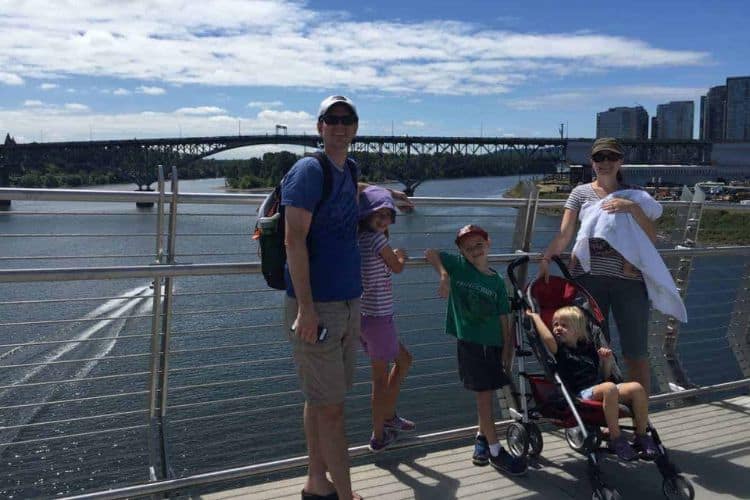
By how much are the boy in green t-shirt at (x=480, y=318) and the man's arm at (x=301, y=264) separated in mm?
950

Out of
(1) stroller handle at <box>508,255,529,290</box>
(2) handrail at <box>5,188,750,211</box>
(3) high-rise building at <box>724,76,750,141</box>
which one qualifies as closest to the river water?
(2) handrail at <box>5,188,750,211</box>

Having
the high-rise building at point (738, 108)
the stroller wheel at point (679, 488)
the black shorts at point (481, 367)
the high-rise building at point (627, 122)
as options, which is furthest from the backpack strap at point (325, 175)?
the high-rise building at point (627, 122)

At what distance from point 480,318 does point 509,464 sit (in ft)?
2.16

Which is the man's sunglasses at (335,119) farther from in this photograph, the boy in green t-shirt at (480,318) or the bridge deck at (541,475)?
the bridge deck at (541,475)

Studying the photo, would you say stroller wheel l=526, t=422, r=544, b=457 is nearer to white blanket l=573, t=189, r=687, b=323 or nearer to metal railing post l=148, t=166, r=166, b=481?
white blanket l=573, t=189, r=687, b=323

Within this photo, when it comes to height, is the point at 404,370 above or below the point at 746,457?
above

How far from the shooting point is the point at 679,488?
2.83 meters

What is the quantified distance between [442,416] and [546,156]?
245 feet

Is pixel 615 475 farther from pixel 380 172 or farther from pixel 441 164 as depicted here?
pixel 441 164

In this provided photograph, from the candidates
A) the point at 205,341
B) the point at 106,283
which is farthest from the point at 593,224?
the point at 106,283

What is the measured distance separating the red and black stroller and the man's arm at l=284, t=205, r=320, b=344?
1244 millimetres

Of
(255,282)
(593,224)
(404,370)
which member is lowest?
(255,282)

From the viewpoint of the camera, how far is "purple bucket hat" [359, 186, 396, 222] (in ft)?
9.57

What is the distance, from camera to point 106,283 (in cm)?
1588
